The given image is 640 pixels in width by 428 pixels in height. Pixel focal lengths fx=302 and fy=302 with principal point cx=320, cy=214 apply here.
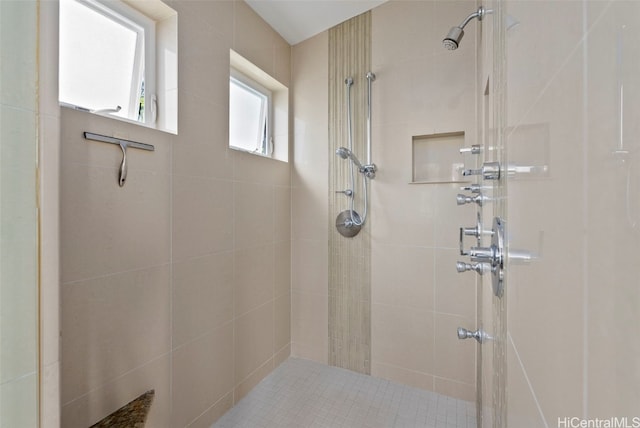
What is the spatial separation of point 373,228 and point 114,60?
1.74 m

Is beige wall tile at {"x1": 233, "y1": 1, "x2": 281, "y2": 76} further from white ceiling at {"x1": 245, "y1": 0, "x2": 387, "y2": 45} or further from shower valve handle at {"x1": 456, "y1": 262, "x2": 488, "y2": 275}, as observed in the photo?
shower valve handle at {"x1": 456, "y1": 262, "x2": 488, "y2": 275}

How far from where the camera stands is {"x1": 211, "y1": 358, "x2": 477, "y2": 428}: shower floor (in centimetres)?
175

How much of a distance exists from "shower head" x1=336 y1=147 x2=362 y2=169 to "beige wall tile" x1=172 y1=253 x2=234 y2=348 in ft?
3.08

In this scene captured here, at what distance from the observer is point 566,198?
31 cm

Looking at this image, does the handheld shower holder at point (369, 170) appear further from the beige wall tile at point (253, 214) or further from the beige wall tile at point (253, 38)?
the beige wall tile at point (253, 38)

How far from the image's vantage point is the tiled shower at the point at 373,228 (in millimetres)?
258

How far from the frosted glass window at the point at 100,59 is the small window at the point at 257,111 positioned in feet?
2.11

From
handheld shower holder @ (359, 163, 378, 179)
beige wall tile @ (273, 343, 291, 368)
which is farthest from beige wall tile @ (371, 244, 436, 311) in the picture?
beige wall tile @ (273, 343, 291, 368)

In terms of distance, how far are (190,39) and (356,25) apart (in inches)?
48.4

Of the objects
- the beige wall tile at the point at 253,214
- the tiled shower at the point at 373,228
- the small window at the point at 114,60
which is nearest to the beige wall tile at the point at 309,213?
the tiled shower at the point at 373,228

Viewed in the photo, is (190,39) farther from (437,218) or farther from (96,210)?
(437,218)

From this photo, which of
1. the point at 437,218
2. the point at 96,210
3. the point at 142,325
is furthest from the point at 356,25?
the point at 142,325

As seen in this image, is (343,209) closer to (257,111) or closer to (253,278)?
(253,278)

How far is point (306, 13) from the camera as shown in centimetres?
212
